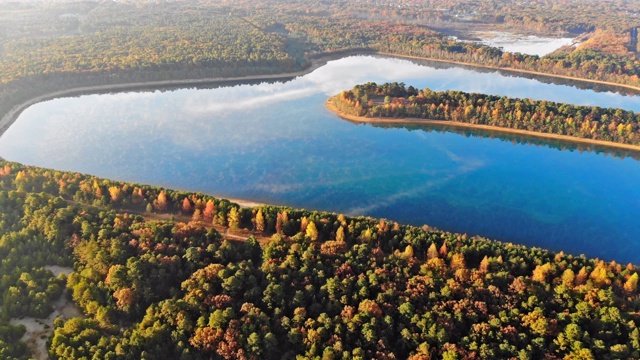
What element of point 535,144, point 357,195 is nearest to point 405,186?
point 357,195

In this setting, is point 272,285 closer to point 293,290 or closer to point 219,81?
point 293,290

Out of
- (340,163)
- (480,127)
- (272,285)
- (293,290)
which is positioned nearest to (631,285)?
(293,290)

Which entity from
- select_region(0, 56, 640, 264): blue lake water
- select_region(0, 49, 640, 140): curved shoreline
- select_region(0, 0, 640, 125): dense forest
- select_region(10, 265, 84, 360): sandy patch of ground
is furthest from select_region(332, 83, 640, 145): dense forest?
select_region(10, 265, 84, 360): sandy patch of ground

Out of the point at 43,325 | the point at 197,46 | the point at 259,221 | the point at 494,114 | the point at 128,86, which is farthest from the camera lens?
the point at 197,46

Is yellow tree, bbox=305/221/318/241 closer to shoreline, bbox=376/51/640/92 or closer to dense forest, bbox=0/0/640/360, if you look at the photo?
dense forest, bbox=0/0/640/360

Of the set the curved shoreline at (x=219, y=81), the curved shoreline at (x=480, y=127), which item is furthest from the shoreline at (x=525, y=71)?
the curved shoreline at (x=480, y=127)

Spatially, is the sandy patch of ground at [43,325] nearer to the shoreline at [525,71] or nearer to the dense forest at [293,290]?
the dense forest at [293,290]
